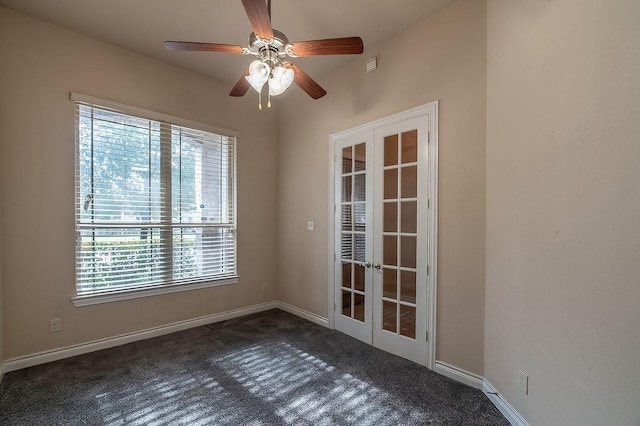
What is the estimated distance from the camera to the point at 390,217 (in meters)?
2.96

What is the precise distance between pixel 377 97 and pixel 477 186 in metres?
1.44

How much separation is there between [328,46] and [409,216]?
165cm

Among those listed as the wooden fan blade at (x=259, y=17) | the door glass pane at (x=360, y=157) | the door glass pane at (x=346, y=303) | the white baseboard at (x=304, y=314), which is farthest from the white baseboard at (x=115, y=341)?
the wooden fan blade at (x=259, y=17)

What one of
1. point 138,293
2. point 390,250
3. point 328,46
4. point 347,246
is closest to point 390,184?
point 390,250

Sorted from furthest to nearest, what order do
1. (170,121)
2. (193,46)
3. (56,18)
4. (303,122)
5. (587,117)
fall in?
(303,122), (170,121), (56,18), (193,46), (587,117)

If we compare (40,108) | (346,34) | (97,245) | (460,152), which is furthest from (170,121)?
(460,152)

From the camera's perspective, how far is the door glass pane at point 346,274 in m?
3.40

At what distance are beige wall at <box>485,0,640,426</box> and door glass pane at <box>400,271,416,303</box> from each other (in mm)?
667

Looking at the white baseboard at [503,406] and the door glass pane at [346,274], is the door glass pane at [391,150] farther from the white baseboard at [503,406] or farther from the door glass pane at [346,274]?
the white baseboard at [503,406]

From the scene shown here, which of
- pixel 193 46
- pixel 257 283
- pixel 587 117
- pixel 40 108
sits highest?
pixel 193 46

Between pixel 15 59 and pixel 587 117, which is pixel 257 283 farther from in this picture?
pixel 587 117

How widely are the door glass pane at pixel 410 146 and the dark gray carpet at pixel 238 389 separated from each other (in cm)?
194

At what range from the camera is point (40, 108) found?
2.66 meters

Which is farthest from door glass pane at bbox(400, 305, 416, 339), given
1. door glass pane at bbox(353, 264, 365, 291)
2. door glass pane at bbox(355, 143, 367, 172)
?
door glass pane at bbox(355, 143, 367, 172)
